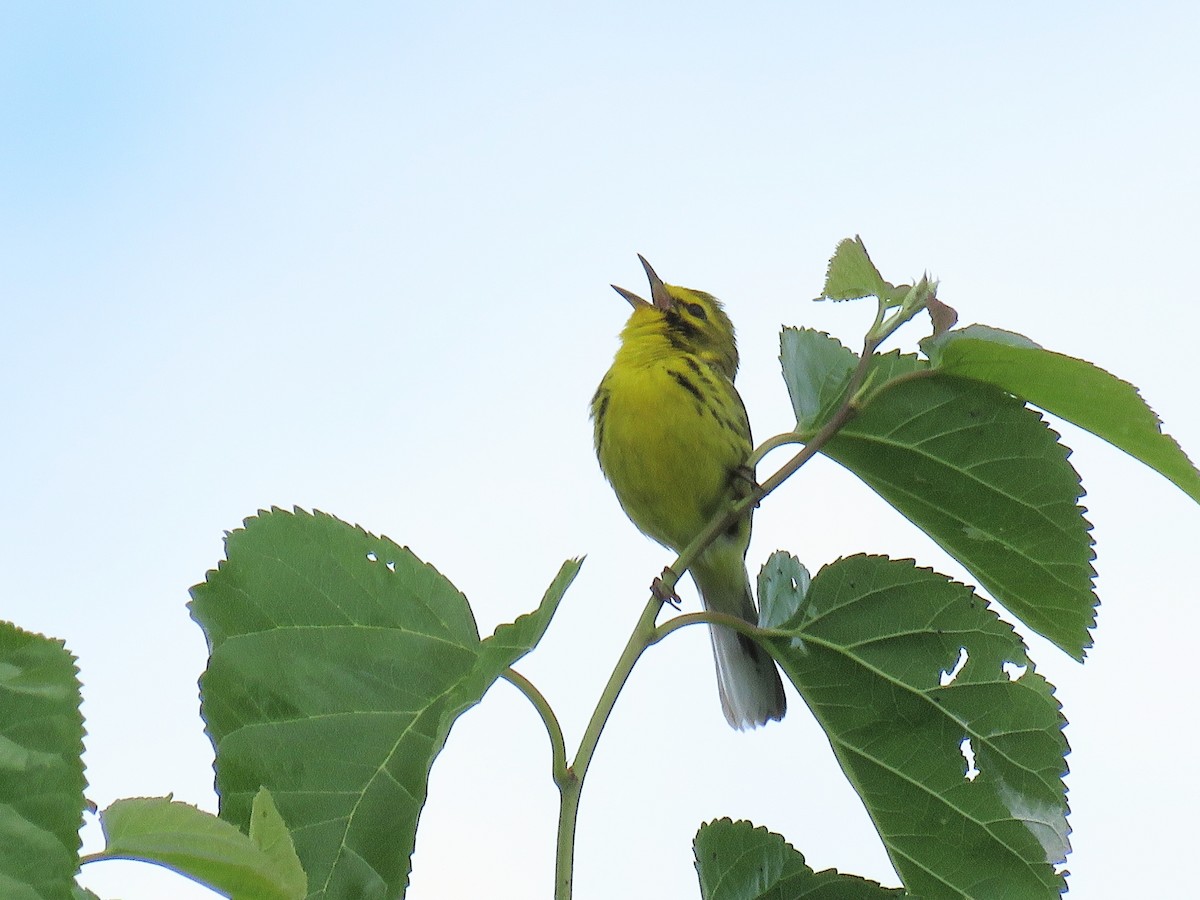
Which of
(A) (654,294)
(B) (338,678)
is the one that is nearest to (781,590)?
(B) (338,678)

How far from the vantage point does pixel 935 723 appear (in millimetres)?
2170

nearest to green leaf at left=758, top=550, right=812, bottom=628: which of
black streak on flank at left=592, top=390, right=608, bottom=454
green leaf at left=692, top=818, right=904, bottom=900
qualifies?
green leaf at left=692, top=818, right=904, bottom=900

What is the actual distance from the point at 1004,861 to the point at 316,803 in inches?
42.8

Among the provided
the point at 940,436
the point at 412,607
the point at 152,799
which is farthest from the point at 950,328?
the point at 152,799

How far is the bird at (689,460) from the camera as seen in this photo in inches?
169

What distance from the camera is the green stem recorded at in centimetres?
146

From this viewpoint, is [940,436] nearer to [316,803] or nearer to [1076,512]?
[1076,512]

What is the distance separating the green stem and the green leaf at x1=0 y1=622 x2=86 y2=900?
2.08 ft

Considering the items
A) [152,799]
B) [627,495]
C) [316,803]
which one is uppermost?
[627,495]

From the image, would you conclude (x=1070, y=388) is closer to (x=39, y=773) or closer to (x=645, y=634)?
(x=645, y=634)

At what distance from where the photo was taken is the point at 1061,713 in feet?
7.01

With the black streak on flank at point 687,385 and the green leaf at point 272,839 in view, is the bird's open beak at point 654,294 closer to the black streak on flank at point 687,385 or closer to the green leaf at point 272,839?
the black streak on flank at point 687,385

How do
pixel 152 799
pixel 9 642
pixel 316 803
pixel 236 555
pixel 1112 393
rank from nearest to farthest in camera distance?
pixel 9 642, pixel 152 799, pixel 316 803, pixel 236 555, pixel 1112 393

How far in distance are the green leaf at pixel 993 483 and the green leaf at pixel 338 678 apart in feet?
2.71
